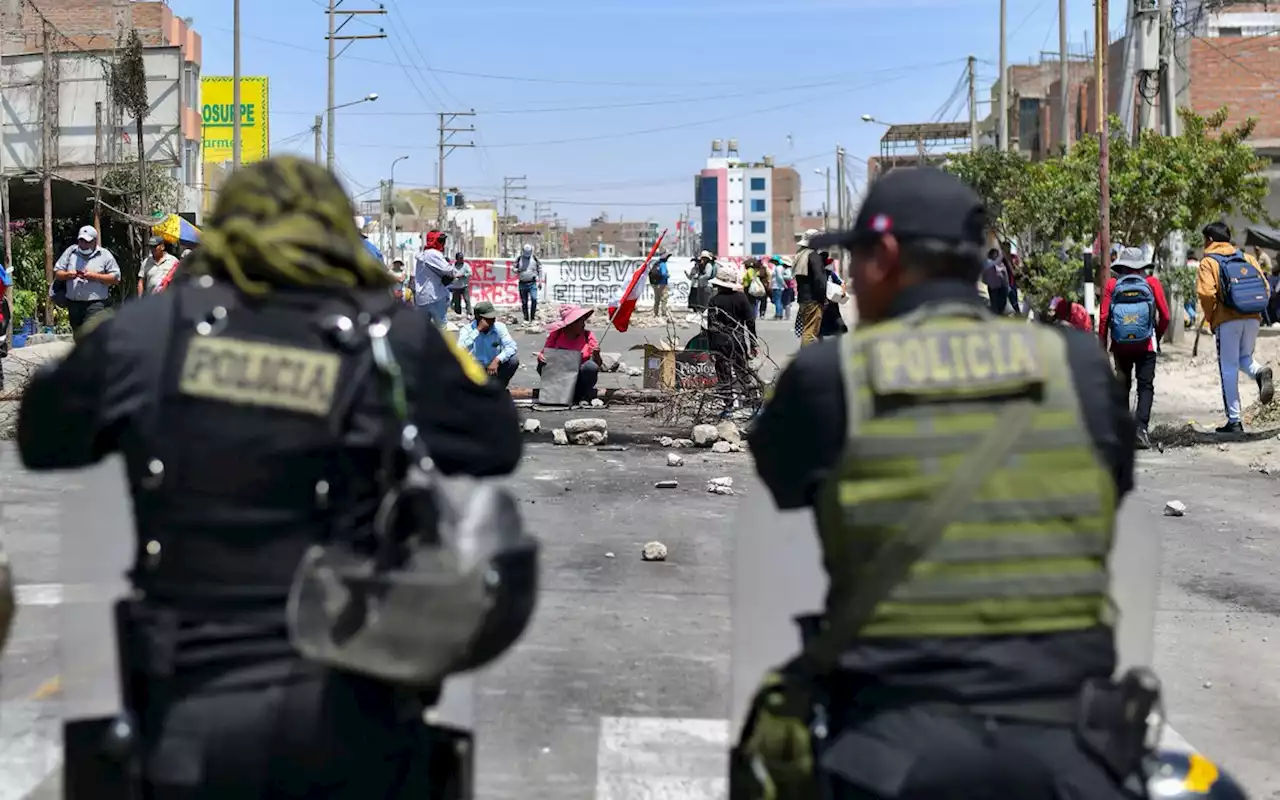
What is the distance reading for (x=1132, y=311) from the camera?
1258cm

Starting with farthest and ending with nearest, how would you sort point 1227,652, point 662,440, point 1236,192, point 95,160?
point 95,160 → point 1236,192 → point 662,440 → point 1227,652

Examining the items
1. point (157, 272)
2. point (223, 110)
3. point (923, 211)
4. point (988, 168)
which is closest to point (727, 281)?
point (157, 272)

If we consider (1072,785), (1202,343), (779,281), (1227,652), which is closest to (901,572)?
(1072,785)

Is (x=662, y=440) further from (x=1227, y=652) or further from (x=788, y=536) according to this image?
(x=788, y=536)

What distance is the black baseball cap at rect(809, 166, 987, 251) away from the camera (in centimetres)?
252

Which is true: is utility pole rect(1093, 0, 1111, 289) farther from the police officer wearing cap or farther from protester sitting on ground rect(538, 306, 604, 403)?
the police officer wearing cap

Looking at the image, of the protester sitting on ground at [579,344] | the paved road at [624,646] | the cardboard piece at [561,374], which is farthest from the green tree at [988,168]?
the paved road at [624,646]

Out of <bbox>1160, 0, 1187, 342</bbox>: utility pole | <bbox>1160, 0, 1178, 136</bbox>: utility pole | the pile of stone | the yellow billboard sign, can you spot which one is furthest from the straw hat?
the yellow billboard sign

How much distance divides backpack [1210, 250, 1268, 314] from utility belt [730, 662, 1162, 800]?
11.4m

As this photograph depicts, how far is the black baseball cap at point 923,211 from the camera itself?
2.52 m

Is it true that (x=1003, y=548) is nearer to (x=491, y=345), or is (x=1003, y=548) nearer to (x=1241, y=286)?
(x=1241, y=286)

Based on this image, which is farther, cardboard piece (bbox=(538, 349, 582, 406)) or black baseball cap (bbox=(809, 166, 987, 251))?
cardboard piece (bbox=(538, 349, 582, 406))

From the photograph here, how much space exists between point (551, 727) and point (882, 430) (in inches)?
128

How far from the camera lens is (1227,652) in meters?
6.65
